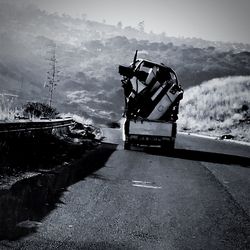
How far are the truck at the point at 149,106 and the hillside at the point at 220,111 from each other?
15704 millimetres

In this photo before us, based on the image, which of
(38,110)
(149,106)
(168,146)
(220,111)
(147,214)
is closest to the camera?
(147,214)

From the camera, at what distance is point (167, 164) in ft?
45.8

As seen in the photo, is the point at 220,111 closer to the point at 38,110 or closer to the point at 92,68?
the point at 38,110

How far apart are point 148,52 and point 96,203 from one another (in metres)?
150

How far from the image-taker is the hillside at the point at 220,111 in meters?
41.0

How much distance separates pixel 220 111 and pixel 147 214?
146 feet

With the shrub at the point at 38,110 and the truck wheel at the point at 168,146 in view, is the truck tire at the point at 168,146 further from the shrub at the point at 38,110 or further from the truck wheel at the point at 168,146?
the shrub at the point at 38,110

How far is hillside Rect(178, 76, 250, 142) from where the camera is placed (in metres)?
41.0

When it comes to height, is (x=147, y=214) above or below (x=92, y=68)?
below

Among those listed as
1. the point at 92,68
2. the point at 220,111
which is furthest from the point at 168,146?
the point at 92,68

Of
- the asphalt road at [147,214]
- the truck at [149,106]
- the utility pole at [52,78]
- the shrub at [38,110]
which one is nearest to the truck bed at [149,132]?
the truck at [149,106]

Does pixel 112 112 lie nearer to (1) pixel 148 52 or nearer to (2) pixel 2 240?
(1) pixel 148 52

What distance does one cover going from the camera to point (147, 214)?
672 centimetres

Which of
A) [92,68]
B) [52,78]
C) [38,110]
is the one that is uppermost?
[92,68]
